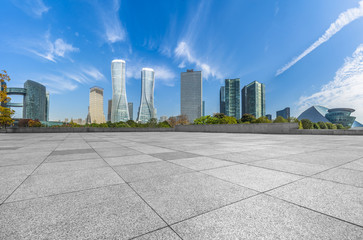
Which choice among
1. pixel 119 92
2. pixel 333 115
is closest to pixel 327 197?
pixel 333 115

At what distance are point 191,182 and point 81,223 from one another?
6.15 feet

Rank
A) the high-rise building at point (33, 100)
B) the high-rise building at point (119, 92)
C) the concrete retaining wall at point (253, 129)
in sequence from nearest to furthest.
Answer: the concrete retaining wall at point (253, 129) → the high-rise building at point (33, 100) → the high-rise building at point (119, 92)

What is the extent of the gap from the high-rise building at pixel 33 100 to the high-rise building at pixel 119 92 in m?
75.1

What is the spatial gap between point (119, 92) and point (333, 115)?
198 metres

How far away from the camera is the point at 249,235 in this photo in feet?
5.41

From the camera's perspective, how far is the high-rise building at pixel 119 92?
180250 mm

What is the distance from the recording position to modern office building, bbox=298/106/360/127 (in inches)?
5408

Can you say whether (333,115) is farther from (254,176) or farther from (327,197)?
(327,197)

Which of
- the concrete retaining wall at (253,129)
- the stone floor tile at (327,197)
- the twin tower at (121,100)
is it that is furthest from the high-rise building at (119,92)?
the stone floor tile at (327,197)

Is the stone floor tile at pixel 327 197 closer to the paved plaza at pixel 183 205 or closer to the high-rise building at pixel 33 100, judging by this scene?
the paved plaza at pixel 183 205

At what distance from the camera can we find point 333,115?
142 meters

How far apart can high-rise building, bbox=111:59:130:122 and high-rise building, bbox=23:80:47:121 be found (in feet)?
246

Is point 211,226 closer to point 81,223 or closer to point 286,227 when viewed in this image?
point 286,227

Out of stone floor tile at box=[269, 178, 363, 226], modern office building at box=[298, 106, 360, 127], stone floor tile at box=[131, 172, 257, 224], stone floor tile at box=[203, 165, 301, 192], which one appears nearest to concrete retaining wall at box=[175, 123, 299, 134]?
stone floor tile at box=[203, 165, 301, 192]
